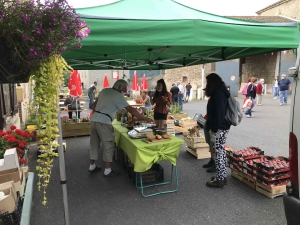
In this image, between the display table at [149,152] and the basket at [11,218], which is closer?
the basket at [11,218]

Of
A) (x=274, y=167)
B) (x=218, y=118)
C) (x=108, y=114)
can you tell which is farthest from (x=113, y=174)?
(x=274, y=167)

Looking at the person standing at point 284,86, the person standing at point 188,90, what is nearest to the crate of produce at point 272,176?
the person standing at point 284,86

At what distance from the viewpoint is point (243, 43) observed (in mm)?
2898

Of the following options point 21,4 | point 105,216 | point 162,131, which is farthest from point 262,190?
point 21,4

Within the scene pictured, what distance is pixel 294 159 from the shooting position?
1.79m

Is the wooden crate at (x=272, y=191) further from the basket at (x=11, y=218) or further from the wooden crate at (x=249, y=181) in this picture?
the basket at (x=11, y=218)

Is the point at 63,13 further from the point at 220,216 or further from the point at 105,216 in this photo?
the point at 220,216

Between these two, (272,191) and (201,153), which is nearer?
(272,191)

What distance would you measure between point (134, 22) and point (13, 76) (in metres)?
1.40

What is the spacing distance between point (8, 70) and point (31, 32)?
361mm

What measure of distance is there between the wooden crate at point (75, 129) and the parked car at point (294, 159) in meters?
6.40

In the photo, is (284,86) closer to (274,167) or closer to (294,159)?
(274,167)

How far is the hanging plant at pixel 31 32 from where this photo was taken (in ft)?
4.96

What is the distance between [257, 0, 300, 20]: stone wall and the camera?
2305cm
